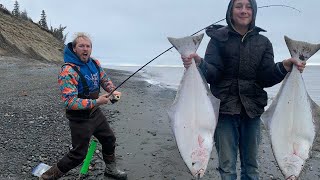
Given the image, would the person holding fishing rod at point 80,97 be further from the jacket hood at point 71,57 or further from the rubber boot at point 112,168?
the rubber boot at point 112,168

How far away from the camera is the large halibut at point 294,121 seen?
3.57 meters

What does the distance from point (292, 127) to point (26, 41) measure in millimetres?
28190

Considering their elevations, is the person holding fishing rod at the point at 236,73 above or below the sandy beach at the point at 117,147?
above

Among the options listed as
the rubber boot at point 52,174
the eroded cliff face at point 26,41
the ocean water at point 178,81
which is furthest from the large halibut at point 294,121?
the eroded cliff face at point 26,41

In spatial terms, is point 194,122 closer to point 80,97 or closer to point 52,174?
point 80,97

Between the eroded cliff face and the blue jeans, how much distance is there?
75.5 feet

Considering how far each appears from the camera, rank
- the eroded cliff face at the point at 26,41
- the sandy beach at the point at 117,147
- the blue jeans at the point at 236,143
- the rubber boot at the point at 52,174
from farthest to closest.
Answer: the eroded cliff face at the point at 26,41, the sandy beach at the point at 117,147, the rubber boot at the point at 52,174, the blue jeans at the point at 236,143

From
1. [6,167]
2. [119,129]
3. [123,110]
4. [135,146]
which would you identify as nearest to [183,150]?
[6,167]

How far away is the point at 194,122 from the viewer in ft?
12.0

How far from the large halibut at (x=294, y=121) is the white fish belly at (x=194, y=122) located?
619 millimetres

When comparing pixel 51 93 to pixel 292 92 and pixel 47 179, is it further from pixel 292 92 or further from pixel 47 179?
pixel 292 92

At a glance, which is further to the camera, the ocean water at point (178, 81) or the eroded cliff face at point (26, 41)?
the eroded cliff face at point (26, 41)

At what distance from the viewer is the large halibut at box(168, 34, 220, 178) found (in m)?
3.52

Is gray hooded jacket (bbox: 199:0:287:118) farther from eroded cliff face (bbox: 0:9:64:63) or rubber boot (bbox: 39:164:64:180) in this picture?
eroded cliff face (bbox: 0:9:64:63)
